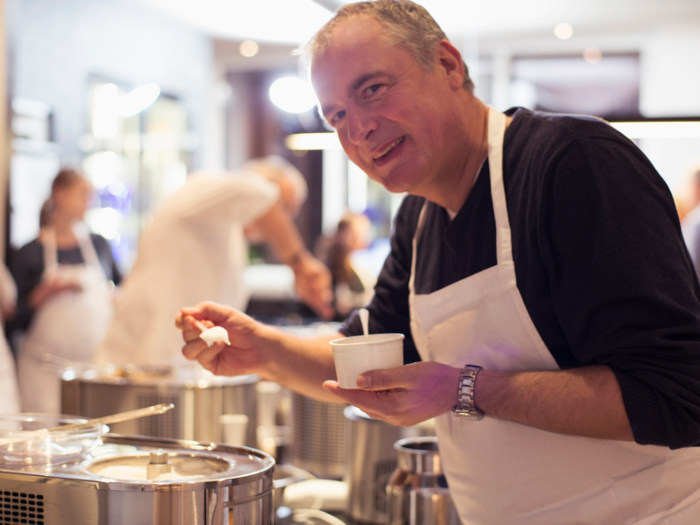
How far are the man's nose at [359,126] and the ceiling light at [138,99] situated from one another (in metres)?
5.02

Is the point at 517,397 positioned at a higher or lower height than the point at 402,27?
lower

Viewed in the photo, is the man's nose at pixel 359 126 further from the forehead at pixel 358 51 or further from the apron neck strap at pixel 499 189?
the apron neck strap at pixel 499 189

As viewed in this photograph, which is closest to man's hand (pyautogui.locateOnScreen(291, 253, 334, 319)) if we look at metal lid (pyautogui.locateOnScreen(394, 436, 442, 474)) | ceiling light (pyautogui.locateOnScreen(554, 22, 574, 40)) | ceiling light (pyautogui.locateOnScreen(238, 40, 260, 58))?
metal lid (pyautogui.locateOnScreen(394, 436, 442, 474))

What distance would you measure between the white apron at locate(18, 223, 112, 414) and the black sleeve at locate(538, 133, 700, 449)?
3.36m

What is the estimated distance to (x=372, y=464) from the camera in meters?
1.47

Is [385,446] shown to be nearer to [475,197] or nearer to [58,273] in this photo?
[475,197]

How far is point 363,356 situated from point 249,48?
6952mm

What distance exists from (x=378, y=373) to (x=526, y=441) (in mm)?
266

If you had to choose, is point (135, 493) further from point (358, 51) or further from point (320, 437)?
point (320, 437)

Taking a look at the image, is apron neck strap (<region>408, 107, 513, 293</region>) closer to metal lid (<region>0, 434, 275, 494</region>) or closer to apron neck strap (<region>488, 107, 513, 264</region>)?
apron neck strap (<region>488, 107, 513, 264</region>)

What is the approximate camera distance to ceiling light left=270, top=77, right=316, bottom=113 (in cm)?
715

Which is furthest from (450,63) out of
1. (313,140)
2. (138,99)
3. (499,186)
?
(138,99)

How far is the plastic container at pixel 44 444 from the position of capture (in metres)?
0.99

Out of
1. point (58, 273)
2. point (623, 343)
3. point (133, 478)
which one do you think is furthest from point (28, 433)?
point (58, 273)
